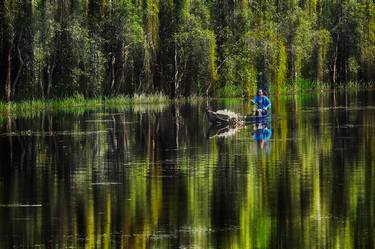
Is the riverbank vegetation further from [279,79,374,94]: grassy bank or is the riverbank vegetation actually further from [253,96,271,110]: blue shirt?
[253,96,271,110]: blue shirt

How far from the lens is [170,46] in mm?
77812

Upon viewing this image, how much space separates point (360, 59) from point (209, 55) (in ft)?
94.8

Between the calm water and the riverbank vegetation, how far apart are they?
1956cm

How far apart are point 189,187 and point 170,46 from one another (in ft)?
178

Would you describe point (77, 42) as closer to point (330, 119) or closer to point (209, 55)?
point (209, 55)

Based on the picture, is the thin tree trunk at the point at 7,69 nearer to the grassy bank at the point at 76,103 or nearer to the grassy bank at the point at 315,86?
the grassy bank at the point at 76,103

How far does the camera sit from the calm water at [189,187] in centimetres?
1780

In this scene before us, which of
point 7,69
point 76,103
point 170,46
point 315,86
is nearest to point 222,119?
point 7,69

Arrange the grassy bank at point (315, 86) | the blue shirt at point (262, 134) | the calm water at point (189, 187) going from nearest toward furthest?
1. the calm water at point (189, 187)
2. the blue shirt at point (262, 134)
3. the grassy bank at point (315, 86)

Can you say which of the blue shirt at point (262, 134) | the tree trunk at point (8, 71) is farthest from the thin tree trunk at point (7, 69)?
the blue shirt at point (262, 134)

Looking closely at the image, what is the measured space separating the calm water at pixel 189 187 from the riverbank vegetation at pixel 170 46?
770 inches

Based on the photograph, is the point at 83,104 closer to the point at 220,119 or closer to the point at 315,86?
the point at 220,119

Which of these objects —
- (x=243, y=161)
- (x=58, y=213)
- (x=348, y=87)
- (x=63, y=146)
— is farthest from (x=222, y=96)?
(x=58, y=213)

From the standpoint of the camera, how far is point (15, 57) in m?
65.4
